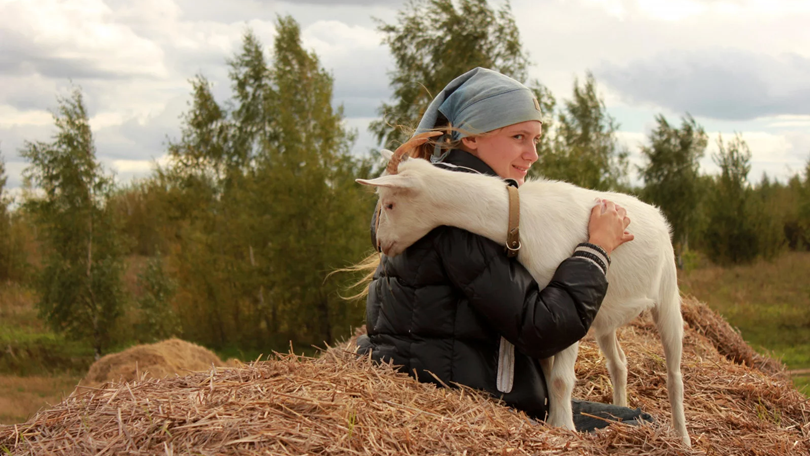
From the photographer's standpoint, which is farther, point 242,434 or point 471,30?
point 471,30

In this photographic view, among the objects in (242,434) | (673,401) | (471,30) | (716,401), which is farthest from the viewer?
(471,30)

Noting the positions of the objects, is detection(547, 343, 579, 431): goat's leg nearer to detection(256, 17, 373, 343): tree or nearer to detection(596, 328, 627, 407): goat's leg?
detection(596, 328, 627, 407): goat's leg

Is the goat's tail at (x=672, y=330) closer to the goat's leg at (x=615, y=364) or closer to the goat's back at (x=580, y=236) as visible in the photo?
the goat's back at (x=580, y=236)

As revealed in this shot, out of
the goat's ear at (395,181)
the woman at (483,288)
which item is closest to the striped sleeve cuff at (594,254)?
the woman at (483,288)

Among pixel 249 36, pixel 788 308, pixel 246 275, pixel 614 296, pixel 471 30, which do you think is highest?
pixel 249 36

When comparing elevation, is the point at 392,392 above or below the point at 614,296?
below

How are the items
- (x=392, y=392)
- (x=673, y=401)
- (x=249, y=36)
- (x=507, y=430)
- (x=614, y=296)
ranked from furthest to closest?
(x=249, y=36) → (x=673, y=401) → (x=614, y=296) → (x=392, y=392) → (x=507, y=430)

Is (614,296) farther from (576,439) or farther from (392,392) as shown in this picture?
(392,392)

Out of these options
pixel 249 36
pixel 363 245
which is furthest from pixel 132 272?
pixel 363 245

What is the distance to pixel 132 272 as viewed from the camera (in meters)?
37.0

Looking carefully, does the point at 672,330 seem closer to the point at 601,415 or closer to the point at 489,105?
the point at 601,415

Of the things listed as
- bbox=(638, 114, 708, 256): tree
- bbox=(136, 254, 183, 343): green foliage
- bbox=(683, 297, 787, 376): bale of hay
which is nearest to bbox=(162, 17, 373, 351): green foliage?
bbox=(136, 254, 183, 343): green foliage

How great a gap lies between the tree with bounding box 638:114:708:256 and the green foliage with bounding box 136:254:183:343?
25.1 metres

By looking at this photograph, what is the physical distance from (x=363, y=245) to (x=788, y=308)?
Answer: 57.5ft
